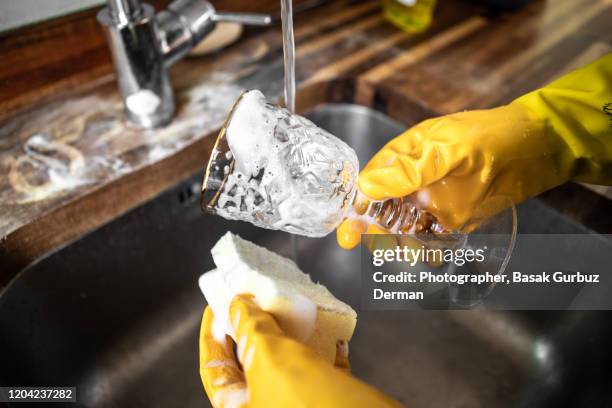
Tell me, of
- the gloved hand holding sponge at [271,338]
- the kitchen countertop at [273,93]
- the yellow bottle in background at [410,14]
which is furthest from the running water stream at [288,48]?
the yellow bottle in background at [410,14]

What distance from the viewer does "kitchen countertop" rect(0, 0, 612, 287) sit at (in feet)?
2.60

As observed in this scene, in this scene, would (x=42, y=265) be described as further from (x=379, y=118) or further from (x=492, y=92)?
(x=492, y=92)

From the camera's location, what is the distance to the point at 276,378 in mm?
465

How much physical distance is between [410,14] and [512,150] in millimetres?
586

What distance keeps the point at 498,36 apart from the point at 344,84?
40 centimetres

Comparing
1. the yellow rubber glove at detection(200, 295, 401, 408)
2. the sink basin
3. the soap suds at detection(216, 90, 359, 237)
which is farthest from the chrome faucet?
the yellow rubber glove at detection(200, 295, 401, 408)

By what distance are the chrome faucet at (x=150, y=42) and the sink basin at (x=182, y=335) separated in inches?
6.0

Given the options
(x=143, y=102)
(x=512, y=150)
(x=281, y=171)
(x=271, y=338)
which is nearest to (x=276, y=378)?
(x=271, y=338)

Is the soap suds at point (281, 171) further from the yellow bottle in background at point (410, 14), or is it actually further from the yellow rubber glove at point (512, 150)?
the yellow bottle in background at point (410, 14)


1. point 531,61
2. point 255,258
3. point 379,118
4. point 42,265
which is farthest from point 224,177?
point 531,61

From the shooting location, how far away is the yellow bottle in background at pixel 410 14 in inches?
45.5

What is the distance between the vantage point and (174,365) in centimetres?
87

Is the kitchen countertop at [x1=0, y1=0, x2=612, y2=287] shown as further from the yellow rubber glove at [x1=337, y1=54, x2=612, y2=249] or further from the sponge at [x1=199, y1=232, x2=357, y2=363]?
the sponge at [x1=199, y1=232, x2=357, y2=363]

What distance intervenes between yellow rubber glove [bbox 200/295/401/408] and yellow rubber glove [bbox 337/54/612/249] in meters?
0.25
